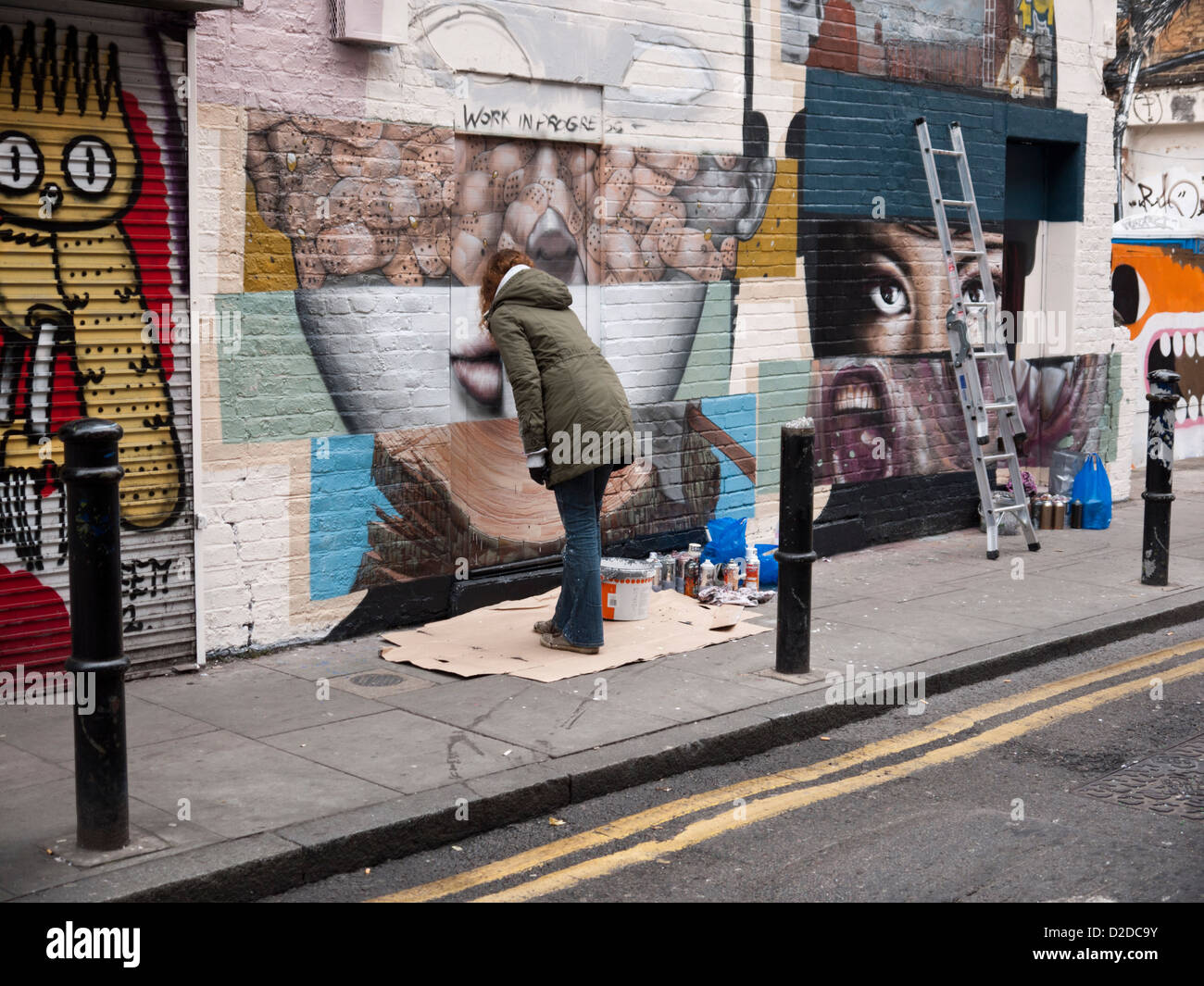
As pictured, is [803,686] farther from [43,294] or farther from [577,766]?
[43,294]

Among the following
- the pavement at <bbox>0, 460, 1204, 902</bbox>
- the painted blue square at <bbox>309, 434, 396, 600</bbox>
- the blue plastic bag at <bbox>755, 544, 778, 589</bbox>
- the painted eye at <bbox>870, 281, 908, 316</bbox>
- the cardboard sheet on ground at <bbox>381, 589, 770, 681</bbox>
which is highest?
the painted eye at <bbox>870, 281, 908, 316</bbox>

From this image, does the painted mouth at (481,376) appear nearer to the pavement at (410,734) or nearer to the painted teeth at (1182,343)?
the pavement at (410,734)

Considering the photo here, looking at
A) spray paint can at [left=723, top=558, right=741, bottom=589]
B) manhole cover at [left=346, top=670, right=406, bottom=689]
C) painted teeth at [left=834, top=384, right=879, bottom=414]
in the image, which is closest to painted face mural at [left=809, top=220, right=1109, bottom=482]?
painted teeth at [left=834, top=384, right=879, bottom=414]

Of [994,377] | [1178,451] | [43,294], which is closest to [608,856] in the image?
[43,294]

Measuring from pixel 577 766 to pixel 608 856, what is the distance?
67 centimetres

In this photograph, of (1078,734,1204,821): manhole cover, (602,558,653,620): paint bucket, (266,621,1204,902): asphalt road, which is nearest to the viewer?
(266,621,1204,902): asphalt road

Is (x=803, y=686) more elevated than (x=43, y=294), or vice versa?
(x=43, y=294)

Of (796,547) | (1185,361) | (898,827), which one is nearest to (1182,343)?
(1185,361)

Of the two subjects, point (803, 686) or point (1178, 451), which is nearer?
point (803, 686)

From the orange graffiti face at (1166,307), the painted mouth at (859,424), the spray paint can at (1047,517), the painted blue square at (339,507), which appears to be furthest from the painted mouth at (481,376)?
the orange graffiti face at (1166,307)

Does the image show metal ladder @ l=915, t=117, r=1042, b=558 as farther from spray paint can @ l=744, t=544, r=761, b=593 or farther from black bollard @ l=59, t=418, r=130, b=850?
black bollard @ l=59, t=418, r=130, b=850

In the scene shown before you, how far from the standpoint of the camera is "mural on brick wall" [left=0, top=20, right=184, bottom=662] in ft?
21.3

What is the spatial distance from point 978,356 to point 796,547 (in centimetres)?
443

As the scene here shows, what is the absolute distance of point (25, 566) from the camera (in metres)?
6.61
